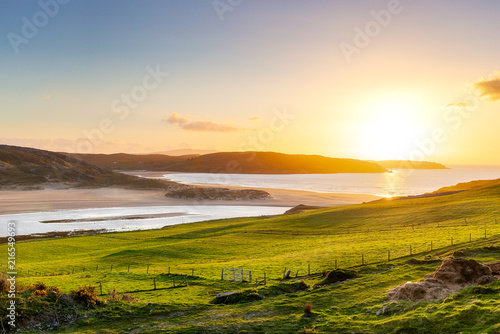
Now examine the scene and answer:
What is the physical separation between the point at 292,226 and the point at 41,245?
51523 millimetres

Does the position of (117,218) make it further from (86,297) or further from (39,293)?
(39,293)

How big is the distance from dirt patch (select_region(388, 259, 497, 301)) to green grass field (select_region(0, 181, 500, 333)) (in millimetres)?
1218

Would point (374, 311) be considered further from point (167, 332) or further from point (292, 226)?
point (292, 226)

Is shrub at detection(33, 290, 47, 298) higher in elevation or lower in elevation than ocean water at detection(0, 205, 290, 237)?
higher

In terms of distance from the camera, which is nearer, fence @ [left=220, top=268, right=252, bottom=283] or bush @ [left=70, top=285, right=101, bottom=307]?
bush @ [left=70, top=285, right=101, bottom=307]

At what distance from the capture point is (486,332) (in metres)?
14.4

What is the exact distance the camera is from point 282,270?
35438mm

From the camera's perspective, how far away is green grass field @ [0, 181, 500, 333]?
762 inches

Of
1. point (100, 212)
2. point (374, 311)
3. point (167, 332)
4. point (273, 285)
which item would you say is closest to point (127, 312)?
point (167, 332)

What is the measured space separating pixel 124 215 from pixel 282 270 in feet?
276

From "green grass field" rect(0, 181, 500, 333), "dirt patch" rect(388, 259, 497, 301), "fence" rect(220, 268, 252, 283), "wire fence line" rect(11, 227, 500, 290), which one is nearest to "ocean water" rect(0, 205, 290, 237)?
"green grass field" rect(0, 181, 500, 333)

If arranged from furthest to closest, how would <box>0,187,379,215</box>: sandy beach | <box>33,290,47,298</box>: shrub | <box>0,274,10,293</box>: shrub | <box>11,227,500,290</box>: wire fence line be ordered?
1. <box>0,187,379,215</box>: sandy beach
2. <box>11,227,500,290</box>: wire fence line
3. <box>33,290,47,298</box>: shrub
4. <box>0,274,10,293</box>: shrub

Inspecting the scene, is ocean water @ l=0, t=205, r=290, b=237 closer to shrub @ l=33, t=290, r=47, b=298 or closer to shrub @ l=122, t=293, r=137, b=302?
shrub @ l=122, t=293, r=137, b=302

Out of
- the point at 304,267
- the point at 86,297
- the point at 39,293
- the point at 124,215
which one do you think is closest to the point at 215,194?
the point at 124,215
